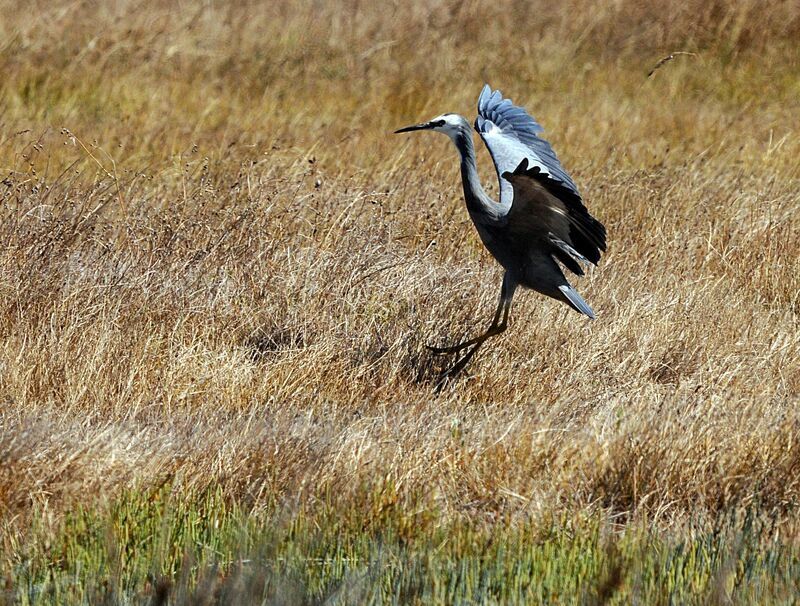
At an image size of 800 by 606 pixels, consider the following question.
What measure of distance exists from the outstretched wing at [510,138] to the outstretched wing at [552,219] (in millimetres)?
462

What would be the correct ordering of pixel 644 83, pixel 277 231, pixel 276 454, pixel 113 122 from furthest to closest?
1. pixel 644 83
2. pixel 113 122
3. pixel 277 231
4. pixel 276 454

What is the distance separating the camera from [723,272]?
7.13m

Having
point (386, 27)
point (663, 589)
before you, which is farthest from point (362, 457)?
point (386, 27)

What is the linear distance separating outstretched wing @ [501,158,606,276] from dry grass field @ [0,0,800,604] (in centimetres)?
52

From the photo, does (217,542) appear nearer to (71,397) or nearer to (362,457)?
(362,457)

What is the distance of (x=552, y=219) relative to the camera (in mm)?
5449

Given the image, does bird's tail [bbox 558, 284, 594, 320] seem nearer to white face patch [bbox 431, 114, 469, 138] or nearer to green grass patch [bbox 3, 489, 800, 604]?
white face patch [bbox 431, 114, 469, 138]

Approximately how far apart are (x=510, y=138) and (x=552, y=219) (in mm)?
1033

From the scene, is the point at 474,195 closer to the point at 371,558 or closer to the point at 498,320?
the point at 498,320

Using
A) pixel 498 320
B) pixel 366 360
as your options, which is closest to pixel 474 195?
pixel 498 320

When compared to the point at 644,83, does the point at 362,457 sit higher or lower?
lower

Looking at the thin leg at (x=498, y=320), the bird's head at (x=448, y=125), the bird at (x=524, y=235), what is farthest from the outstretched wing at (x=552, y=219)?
the bird's head at (x=448, y=125)

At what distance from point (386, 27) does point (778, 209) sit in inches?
235

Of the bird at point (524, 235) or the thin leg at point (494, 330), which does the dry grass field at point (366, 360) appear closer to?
the thin leg at point (494, 330)
